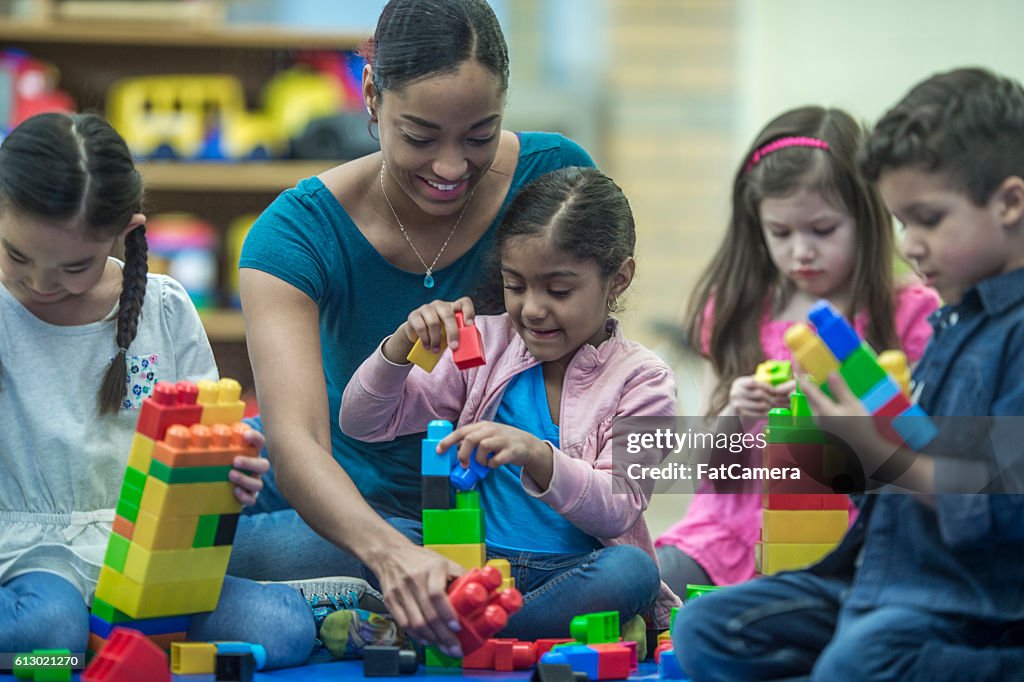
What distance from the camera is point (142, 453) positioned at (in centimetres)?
164

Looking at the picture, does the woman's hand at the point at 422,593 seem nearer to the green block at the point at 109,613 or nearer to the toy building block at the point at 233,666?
the toy building block at the point at 233,666

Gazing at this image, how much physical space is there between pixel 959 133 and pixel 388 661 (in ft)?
3.11

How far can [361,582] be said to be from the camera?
75.3 inches

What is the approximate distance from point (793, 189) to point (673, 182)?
2.58 meters

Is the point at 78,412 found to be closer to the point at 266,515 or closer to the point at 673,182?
the point at 266,515

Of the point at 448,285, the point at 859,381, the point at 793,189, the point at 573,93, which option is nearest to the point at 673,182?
the point at 573,93

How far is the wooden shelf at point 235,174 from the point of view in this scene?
13.1 feet

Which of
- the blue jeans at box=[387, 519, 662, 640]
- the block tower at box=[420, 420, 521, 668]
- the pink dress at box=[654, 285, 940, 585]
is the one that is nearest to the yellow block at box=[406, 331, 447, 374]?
the block tower at box=[420, 420, 521, 668]

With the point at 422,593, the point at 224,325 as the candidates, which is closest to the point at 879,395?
the point at 422,593

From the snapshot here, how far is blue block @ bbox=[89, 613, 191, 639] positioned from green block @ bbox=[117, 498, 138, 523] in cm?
13

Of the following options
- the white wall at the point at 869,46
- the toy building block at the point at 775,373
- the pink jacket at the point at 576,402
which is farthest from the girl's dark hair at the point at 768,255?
the white wall at the point at 869,46

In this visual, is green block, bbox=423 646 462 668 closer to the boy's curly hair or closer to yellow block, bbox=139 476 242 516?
yellow block, bbox=139 476 242 516

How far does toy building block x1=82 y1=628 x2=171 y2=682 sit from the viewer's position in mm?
1472

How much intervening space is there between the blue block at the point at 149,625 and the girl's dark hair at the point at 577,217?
0.68 m
